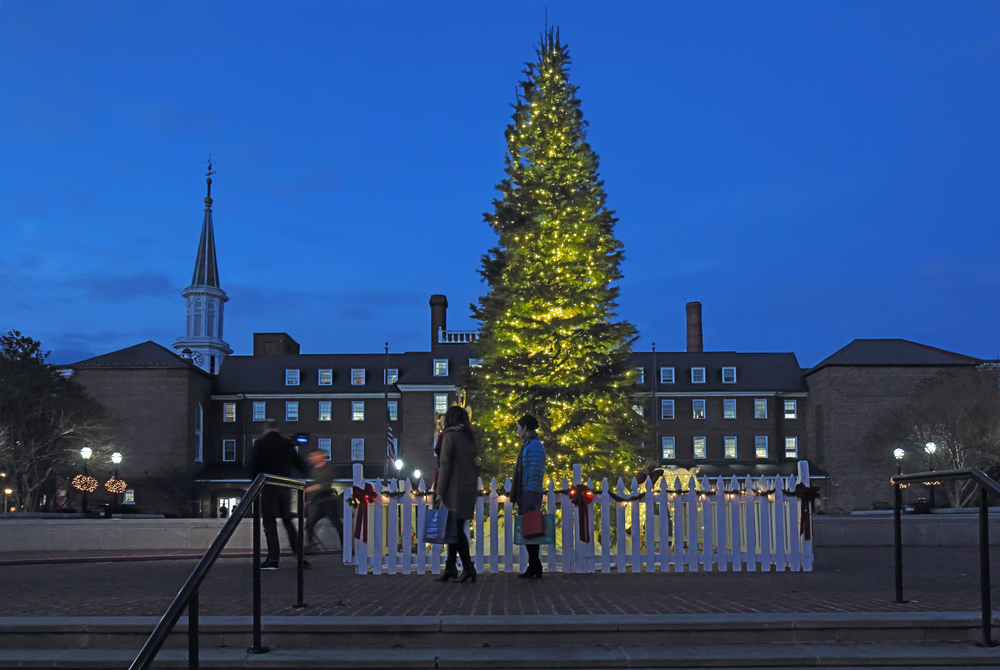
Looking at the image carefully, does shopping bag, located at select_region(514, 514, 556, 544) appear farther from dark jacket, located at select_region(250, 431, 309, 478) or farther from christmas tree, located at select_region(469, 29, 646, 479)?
christmas tree, located at select_region(469, 29, 646, 479)

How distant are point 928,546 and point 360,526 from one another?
38.9 feet

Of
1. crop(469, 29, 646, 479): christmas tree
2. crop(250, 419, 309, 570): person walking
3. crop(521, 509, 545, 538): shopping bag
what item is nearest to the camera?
crop(521, 509, 545, 538): shopping bag

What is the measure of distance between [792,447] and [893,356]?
9.04m

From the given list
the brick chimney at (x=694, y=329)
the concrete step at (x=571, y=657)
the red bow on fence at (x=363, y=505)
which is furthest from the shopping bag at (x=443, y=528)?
the brick chimney at (x=694, y=329)

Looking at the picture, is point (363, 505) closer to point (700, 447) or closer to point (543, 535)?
point (543, 535)

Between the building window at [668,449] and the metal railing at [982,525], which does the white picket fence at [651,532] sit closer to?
the metal railing at [982,525]

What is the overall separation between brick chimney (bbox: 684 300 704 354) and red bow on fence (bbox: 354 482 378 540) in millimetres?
63108

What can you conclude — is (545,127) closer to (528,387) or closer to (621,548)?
(528,387)

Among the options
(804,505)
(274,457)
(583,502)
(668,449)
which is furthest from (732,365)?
(274,457)

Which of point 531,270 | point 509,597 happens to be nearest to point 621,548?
point 509,597

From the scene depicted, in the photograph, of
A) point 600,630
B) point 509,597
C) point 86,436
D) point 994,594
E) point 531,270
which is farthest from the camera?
point 86,436

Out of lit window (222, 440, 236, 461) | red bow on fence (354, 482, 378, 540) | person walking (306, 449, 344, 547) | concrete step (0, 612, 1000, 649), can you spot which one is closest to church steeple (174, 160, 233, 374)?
lit window (222, 440, 236, 461)

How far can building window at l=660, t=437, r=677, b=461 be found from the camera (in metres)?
64.3

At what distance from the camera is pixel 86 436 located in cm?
4875
